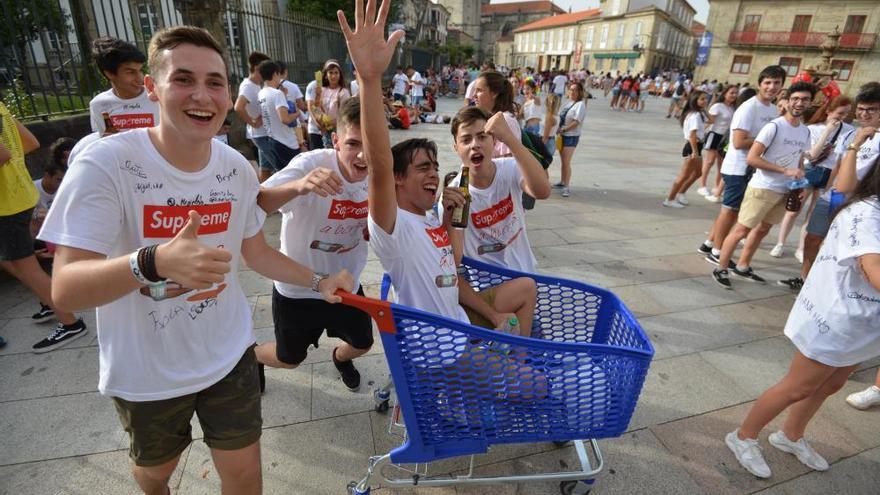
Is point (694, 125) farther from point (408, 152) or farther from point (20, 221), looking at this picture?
point (20, 221)

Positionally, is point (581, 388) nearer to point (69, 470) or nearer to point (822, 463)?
point (822, 463)

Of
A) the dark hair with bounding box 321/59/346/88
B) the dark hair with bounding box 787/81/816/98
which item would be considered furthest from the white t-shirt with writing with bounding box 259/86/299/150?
the dark hair with bounding box 787/81/816/98

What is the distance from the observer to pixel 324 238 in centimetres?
235

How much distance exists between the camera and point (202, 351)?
1.58 meters

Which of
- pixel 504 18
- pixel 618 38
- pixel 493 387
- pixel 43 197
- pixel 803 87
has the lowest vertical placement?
pixel 493 387

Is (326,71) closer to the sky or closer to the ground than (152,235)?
closer to the sky

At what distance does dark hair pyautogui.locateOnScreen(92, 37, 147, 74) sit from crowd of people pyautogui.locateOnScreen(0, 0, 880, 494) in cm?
1

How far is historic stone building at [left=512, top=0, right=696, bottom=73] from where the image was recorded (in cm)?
5497

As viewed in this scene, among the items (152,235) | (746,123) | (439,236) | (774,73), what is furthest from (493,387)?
(774,73)

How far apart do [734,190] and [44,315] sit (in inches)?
263

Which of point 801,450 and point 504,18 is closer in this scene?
point 801,450

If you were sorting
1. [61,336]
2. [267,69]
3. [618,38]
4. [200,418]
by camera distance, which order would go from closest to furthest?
[200,418] → [61,336] → [267,69] → [618,38]

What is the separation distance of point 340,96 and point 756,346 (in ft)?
20.1

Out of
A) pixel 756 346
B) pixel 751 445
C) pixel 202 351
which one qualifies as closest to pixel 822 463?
pixel 751 445
